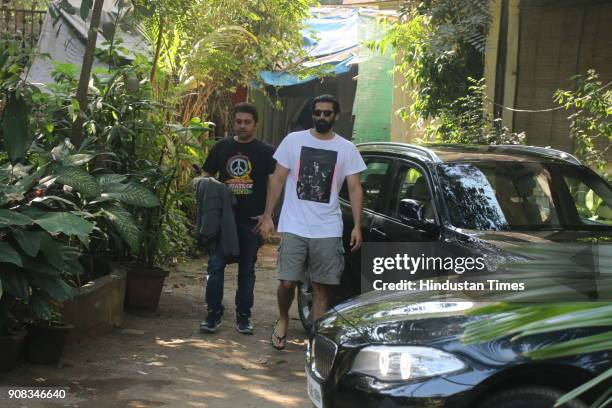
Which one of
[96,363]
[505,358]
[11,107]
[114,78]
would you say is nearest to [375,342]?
[505,358]

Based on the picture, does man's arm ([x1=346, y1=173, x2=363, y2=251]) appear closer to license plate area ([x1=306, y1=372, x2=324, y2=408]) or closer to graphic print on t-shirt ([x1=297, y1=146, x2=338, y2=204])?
graphic print on t-shirt ([x1=297, y1=146, x2=338, y2=204])

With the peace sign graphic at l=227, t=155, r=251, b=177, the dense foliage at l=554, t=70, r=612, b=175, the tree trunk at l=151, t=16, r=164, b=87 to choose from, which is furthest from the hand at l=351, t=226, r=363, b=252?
the dense foliage at l=554, t=70, r=612, b=175

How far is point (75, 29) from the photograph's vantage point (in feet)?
41.4

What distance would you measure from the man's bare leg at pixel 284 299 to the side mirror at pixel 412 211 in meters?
1.10

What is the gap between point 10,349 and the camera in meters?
5.74

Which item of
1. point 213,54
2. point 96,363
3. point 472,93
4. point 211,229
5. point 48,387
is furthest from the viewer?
point 472,93

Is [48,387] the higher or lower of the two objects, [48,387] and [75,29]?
the lower

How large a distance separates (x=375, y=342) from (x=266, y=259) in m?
7.97

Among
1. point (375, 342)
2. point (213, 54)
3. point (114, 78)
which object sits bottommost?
point (375, 342)

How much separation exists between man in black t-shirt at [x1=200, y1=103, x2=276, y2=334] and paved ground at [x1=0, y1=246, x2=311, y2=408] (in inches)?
12.9

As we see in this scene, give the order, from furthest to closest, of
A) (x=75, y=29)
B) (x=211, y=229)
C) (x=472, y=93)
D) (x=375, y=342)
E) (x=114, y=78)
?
1. (x=75, y=29)
2. (x=472, y=93)
3. (x=114, y=78)
4. (x=211, y=229)
5. (x=375, y=342)

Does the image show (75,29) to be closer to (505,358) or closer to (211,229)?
(211,229)

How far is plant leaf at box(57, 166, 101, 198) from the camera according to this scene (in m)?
6.40

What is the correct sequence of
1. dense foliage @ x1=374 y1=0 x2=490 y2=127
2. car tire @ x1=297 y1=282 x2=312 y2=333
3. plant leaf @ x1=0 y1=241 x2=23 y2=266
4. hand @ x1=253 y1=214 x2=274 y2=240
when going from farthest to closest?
1. dense foliage @ x1=374 y1=0 x2=490 y2=127
2. car tire @ x1=297 y1=282 x2=312 y2=333
3. hand @ x1=253 y1=214 x2=274 y2=240
4. plant leaf @ x1=0 y1=241 x2=23 y2=266
